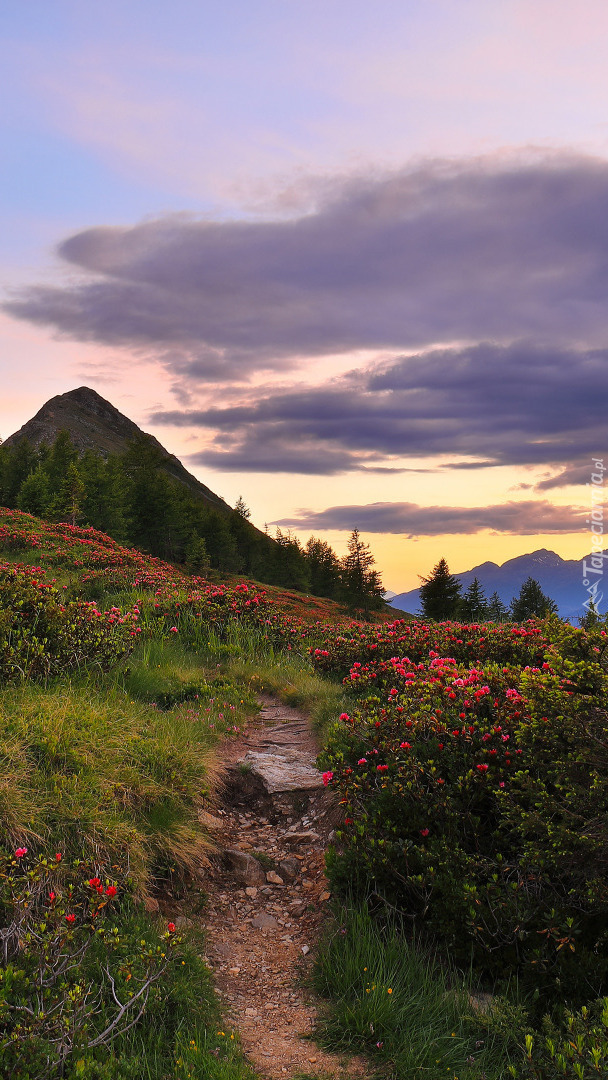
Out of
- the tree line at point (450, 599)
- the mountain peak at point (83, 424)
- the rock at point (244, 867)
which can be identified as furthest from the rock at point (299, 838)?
the mountain peak at point (83, 424)

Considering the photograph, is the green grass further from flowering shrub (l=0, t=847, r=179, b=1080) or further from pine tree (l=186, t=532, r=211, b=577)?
pine tree (l=186, t=532, r=211, b=577)

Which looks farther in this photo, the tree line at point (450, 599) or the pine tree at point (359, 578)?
the pine tree at point (359, 578)

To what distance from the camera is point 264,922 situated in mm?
4875

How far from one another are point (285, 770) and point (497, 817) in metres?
2.56

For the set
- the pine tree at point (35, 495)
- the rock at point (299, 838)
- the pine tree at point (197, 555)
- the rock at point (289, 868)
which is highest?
the pine tree at point (35, 495)

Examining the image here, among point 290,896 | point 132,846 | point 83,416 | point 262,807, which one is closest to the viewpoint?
point 132,846

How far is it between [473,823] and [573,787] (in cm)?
92

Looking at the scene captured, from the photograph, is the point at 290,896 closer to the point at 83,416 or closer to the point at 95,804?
the point at 95,804

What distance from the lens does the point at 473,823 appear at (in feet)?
15.2

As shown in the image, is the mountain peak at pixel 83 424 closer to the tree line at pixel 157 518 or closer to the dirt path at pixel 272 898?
the tree line at pixel 157 518

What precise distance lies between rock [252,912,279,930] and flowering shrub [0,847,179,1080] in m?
0.99

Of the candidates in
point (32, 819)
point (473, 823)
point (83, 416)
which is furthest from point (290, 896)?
point (83, 416)

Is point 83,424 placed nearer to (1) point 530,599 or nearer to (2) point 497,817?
(1) point 530,599

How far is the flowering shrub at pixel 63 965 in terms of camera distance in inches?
124
